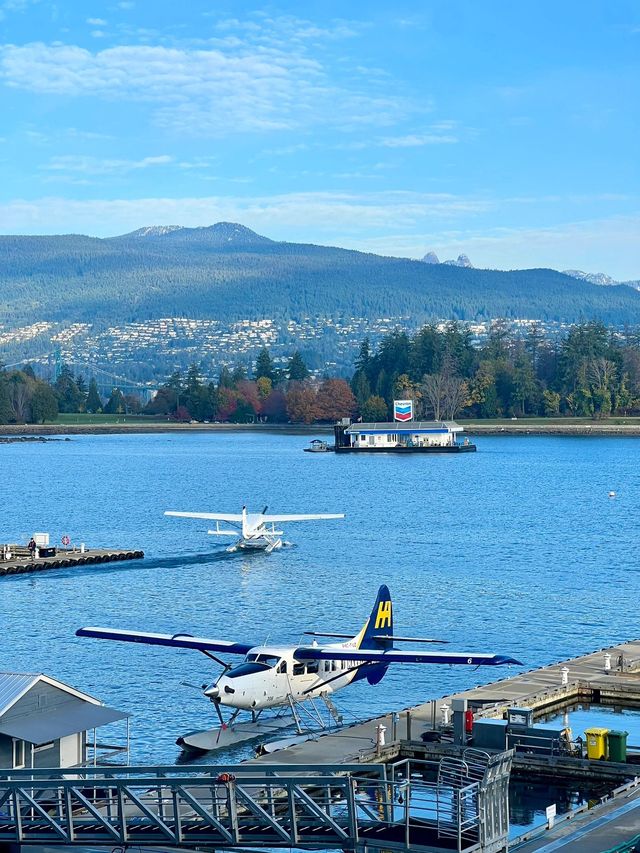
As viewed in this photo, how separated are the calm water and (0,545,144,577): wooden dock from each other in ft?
3.83

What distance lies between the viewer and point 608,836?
2700 cm

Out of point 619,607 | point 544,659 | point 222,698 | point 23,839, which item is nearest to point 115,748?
point 222,698

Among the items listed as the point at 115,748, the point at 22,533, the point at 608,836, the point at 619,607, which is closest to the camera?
the point at 608,836

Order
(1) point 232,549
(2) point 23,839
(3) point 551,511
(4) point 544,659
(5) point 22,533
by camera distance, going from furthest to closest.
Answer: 1. (3) point 551,511
2. (5) point 22,533
3. (1) point 232,549
4. (4) point 544,659
5. (2) point 23,839

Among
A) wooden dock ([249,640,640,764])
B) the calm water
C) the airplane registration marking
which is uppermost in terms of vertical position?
the airplane registration marking

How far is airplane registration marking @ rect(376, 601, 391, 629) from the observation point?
41.5 meters

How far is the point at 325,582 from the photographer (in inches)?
2785

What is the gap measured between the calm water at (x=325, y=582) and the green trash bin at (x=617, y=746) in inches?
A: 413

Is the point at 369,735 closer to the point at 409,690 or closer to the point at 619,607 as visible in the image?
the point at 409,690

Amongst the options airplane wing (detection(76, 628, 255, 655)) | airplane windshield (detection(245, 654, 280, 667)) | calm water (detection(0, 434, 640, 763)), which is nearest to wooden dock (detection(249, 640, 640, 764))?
airplane windshield (detection(245, 654, 280, 667))

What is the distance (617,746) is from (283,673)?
29.8ft

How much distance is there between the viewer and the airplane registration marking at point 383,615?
41.5 metres

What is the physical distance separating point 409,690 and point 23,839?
2516cm

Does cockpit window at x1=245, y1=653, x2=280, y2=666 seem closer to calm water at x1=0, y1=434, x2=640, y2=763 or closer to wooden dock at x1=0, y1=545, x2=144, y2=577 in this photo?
calm water at x1=0, y1=434, x2=640, y2=763
